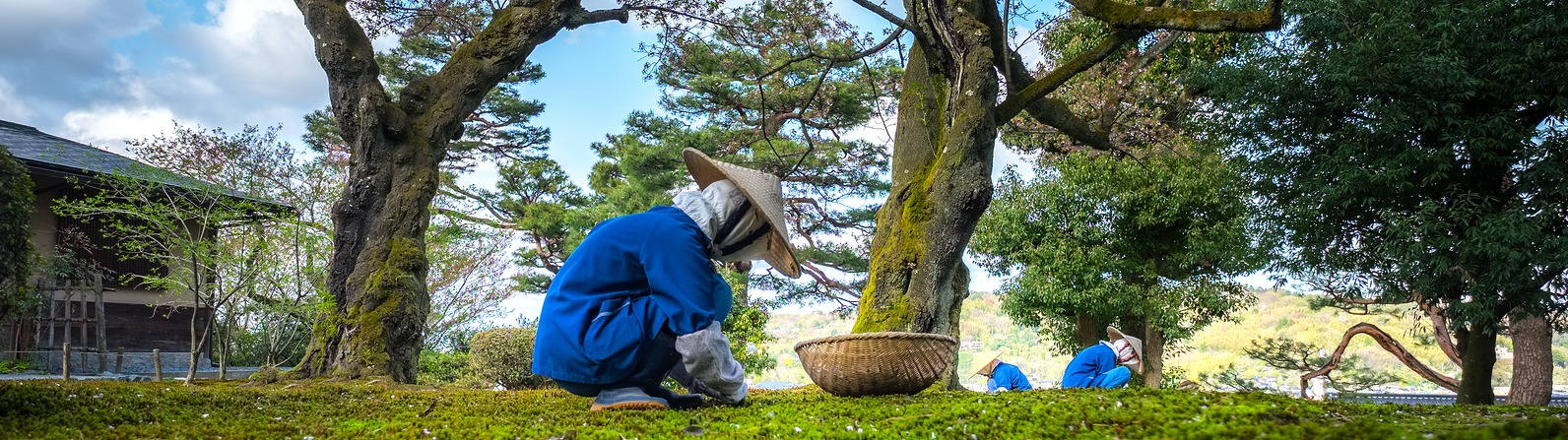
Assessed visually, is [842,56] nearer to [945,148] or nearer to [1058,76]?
[1058,76]

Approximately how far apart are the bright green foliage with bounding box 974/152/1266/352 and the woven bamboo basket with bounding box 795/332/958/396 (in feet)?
27.9

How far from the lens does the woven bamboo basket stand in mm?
3980

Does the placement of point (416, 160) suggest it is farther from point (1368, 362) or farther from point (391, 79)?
point (1368, 362)

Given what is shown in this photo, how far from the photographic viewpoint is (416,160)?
7.20 meters

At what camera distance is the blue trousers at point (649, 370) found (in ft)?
11.2

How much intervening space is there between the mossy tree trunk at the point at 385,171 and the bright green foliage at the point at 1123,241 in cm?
757

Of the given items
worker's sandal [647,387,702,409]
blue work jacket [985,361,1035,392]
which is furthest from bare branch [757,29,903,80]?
worker's sandal [647,387,702,409]

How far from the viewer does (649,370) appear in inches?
137

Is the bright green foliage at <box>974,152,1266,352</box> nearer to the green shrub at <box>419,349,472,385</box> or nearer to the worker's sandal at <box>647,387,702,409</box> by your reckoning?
the green shrub at <box>419,349,472,385</box>

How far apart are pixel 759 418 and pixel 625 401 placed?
0.61 metres

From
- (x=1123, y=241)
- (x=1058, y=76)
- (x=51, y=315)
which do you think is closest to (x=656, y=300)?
(x=1058, y=76)

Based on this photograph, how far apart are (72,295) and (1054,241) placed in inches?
545

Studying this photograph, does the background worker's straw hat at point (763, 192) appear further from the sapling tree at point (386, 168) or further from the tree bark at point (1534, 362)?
the tree bark at point (1534, 362)

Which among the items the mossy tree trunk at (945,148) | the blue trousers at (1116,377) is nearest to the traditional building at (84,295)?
the mossy tree trunk at (945,148)
